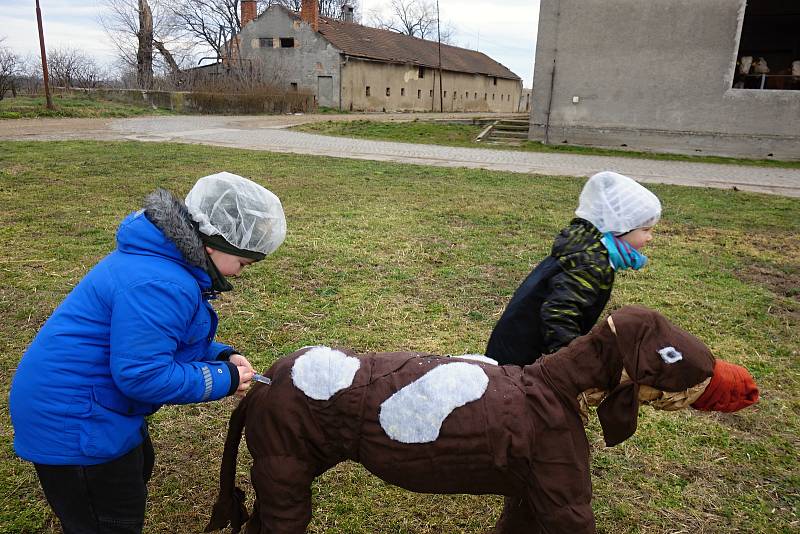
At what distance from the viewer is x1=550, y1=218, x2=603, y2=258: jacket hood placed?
2.74m

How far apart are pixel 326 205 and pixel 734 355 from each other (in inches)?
216

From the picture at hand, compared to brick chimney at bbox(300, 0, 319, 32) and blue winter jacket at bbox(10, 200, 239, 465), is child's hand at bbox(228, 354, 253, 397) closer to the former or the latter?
blue winter jacket at bbox(10, 200, 239, 465)

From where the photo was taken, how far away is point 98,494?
195cm

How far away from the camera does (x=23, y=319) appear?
4469 mm

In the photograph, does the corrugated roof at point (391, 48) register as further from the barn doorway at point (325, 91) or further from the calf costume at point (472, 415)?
the calf costume at point (472, 415)

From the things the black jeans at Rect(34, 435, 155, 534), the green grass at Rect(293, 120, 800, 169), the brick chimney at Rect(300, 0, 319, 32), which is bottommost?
the black jeans at Rect(34, 435, 155, 534)

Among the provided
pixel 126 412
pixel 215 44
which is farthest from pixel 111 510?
pixel 215 44

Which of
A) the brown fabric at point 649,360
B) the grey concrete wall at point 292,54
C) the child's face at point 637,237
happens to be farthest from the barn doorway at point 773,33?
the grey concrete wall at point 292,54

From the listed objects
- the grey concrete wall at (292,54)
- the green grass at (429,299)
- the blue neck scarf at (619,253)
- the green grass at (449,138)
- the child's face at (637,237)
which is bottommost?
the green grass at (429,299)

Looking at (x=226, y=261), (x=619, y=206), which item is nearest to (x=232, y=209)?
(x=226, y=261)

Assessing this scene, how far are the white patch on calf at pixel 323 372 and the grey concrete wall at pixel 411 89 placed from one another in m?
37.0

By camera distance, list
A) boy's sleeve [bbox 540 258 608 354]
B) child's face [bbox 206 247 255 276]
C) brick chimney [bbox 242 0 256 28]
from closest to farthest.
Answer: child's face [bbox 206 247 255 276], boy's sleeve [bbox 540 258 608 354], brick chimney [bbox 242 0 256 28]

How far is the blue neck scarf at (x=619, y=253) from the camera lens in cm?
273

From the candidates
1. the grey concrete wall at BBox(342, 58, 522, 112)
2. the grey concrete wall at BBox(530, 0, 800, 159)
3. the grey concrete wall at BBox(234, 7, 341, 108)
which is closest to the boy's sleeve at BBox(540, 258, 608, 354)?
the grey concrete wall at BBox(530, 0, 800, 159)
